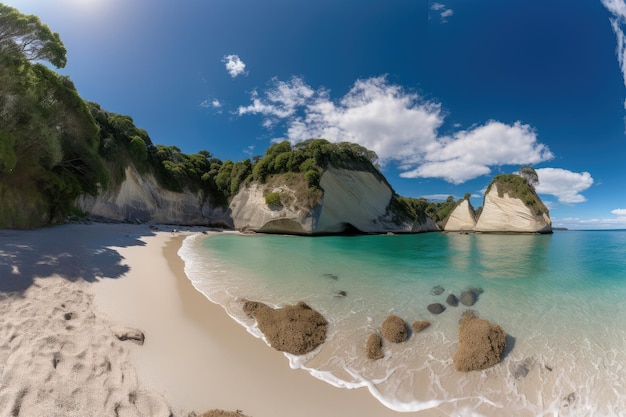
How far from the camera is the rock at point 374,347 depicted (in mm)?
4449

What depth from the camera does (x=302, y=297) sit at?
22.3ft

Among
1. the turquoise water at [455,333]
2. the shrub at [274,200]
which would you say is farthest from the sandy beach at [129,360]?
the shrub at [274,200]

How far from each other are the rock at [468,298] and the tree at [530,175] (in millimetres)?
58022

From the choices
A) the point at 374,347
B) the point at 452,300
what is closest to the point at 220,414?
the point at 374,347

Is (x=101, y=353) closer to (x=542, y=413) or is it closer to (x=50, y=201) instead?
(x=542, y=413)

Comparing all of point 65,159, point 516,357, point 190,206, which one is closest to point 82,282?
point 516,357

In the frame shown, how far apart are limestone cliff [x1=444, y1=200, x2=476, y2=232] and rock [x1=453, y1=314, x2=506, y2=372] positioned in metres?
61.8

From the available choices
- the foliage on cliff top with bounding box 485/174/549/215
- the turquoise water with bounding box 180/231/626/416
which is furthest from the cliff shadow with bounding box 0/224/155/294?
the foliage on cliff top with bounding box 485/174/549/215

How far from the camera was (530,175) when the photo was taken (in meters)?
50.8

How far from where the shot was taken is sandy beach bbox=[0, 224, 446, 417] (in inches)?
109

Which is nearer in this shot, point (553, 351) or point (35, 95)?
point (553, 351)

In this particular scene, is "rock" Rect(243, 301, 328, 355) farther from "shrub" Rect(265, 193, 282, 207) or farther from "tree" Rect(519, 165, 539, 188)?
"tree" Rect(519, 165, 539, 188)

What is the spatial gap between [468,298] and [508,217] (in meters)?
53.4

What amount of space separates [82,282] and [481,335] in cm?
861
